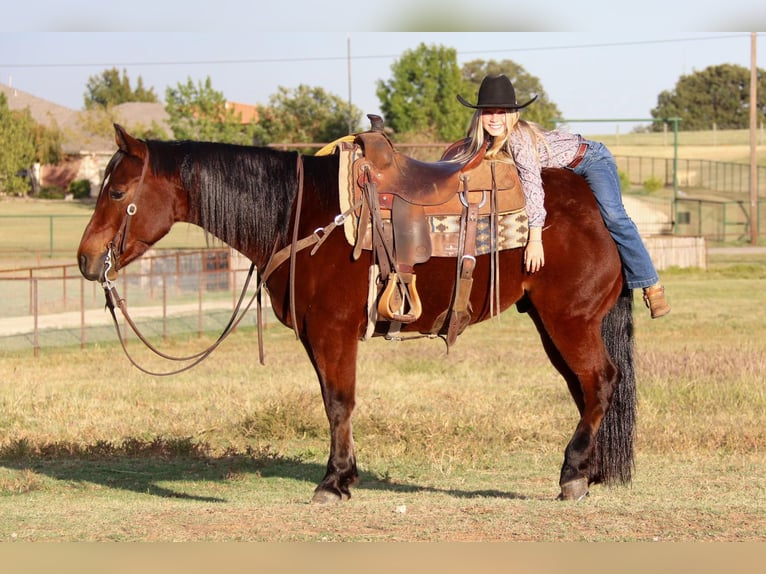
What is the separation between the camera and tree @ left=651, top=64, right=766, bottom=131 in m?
91.6

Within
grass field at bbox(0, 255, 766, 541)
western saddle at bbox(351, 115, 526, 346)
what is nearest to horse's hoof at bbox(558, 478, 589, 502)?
grass field at bbox(0, 255, 766, 541)

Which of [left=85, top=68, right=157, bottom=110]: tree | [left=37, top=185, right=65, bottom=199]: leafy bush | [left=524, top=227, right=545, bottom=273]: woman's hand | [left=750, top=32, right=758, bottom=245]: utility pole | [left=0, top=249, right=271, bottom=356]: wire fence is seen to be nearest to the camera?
[left=524, top=227, right=545, bottom=273]: woman's hand

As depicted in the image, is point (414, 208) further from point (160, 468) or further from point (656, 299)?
point (160, 468)

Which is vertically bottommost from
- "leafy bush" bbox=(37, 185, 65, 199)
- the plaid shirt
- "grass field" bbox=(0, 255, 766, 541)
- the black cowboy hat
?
"grass field" bbox=(0, 255, 766, 541)

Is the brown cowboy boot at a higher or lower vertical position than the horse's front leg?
higher

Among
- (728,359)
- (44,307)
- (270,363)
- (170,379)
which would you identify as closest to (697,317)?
(728,359)

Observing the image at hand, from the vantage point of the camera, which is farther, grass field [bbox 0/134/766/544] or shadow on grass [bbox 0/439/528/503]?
shadow on grass [bbox 0/439/528/503]

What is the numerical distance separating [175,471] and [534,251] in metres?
3.68

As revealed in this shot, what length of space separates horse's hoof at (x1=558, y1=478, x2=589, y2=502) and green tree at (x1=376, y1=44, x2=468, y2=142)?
50.0 meters

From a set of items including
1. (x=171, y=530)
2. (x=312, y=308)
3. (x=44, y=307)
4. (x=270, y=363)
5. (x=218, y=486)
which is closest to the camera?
(x=171, y=530)

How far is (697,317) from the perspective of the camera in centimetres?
2095

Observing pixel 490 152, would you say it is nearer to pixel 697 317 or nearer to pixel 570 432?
pixel 570 432

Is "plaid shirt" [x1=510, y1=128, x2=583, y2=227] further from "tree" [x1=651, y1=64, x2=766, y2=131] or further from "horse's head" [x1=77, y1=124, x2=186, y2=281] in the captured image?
"tree" [x1=651, y1=64, x2=766, y2=131]

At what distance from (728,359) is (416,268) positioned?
787cm
